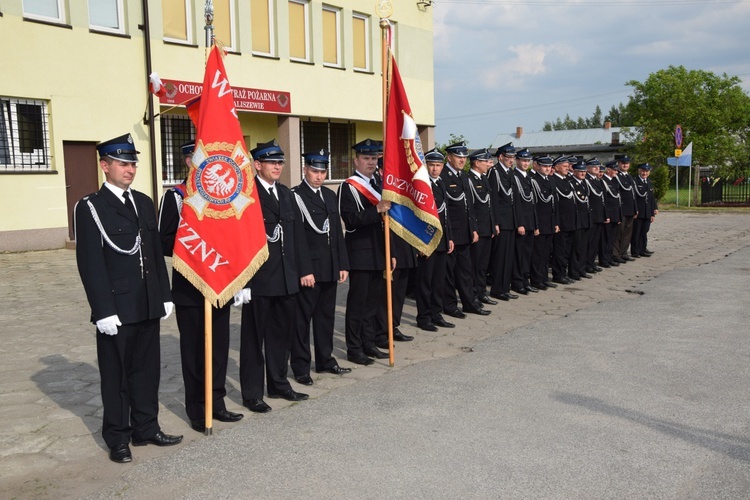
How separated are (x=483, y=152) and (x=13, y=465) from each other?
702 centimetres

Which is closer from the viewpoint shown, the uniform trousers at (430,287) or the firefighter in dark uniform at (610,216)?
the uniform trousers at (430,287)

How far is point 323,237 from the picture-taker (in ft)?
20.7

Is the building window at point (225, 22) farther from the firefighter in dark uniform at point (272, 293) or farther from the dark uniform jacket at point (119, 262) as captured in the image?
the dark uniform jacket at point (119, 262)

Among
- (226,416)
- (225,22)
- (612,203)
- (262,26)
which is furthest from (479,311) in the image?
(262,26)

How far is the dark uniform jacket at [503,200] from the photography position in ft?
33.3

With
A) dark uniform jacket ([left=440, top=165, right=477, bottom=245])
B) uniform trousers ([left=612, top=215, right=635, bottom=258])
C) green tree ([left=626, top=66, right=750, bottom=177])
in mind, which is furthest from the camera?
green tree ([left=626, top=66, right=750, bottom=177])

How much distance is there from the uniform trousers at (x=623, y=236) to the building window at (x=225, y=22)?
10.6 meters

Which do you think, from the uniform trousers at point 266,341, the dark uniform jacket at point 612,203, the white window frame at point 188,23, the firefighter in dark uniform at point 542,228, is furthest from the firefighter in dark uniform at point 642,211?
the white window frame at point 188,23

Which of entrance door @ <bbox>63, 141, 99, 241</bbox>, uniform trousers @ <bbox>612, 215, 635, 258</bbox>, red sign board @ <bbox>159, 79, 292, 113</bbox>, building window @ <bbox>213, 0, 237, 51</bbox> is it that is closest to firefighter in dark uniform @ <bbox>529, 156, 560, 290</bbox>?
uniform trousers @ <bbox>612, 215, 635, 258</bbox>

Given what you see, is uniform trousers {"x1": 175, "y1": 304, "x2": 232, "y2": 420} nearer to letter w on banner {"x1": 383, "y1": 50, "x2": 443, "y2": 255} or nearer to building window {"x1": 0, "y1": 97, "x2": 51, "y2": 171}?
letter w on banner {"x1": 383, "y1": 50, "x2": 443, "y2": 255}

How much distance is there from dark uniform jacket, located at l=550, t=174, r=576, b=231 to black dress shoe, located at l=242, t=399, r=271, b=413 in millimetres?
7511

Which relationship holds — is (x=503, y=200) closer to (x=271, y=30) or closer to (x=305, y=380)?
(x=305, y=380)

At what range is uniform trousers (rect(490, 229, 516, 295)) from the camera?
1016 centimetres

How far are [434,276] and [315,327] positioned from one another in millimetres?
2355
